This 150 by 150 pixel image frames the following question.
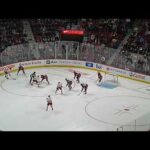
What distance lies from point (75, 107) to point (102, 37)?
9822 mm

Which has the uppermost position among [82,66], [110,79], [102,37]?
[102,37]

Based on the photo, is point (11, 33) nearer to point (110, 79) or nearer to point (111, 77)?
point (111, 77)

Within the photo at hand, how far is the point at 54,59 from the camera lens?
24141mm

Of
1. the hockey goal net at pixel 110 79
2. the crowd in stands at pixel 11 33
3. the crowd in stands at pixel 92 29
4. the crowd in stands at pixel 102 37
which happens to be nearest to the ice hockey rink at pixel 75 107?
the hockey goal net at pixel 110 79

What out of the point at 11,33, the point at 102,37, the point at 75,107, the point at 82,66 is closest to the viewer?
the point at 75,107

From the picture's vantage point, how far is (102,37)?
80.4 ft

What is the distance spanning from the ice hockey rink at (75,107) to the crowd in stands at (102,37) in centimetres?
134

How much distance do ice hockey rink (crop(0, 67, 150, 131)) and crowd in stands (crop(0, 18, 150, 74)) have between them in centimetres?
134

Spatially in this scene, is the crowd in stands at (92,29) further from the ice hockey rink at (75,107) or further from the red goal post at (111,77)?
the ice hockey rink at (75,107)

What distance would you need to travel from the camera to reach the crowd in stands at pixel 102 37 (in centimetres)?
2111

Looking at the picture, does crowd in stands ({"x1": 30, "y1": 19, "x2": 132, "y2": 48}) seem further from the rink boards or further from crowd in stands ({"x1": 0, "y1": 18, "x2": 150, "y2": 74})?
the rink boards

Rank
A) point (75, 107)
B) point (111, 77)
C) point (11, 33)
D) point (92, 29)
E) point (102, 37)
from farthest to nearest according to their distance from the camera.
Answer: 1. point (92, 29)
2. point (102, 37)
3. point (11, 33)
4. point (111, 77)
5. point (75, 107)

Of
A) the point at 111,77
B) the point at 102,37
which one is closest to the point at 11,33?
the point at 102,37
